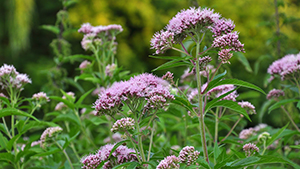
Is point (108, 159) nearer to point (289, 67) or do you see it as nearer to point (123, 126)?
point (123, 126)

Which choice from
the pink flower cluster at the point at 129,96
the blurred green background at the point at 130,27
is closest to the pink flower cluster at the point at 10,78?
the pink flower cluster at the point at 129,96

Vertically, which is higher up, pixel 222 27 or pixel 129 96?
pixel 222 27

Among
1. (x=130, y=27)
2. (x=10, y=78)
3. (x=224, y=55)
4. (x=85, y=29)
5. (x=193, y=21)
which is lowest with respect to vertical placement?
(x=224, y=55)

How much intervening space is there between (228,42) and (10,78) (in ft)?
5.02

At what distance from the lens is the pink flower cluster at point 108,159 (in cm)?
140

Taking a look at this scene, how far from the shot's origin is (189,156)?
50.6 inches

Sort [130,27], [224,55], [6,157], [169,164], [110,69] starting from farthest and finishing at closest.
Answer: [130,27] < [110,69] < [6,157] < [224,55] < [169,164]

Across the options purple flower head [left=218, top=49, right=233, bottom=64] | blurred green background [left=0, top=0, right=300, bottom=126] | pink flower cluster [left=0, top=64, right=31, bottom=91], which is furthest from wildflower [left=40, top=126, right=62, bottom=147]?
blurred green background [left=0, top=0, right=300, bottom=126]

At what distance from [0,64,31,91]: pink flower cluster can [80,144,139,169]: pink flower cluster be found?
3.24ft

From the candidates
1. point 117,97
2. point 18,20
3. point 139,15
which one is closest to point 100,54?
point 117,97

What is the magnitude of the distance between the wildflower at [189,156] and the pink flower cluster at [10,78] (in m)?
1.38

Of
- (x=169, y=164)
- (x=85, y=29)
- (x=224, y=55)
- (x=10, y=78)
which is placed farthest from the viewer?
(x=85, y=29)

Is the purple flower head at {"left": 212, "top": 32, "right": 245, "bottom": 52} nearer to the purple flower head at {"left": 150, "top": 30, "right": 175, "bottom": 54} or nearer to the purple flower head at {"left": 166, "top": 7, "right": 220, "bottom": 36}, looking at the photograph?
the purple flower head at {"left": 166, "top": 7, "right": 220, "bottom": 36}

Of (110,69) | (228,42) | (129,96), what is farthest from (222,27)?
(110,69)
